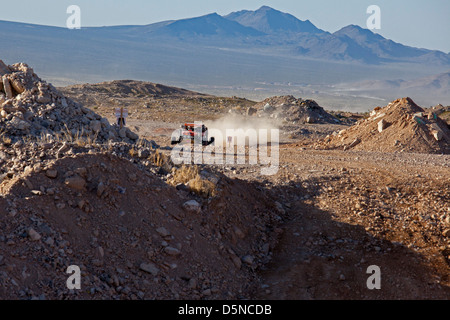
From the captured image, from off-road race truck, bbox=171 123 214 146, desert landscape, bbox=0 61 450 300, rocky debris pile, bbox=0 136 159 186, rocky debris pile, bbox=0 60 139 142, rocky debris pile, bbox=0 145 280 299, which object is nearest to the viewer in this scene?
rocky debris pile, bbox=0 145 280 299

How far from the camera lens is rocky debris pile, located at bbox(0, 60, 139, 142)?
398 inches

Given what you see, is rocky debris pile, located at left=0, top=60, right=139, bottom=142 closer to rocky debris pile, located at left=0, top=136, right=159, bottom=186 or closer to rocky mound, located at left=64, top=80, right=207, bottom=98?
rocky debris pile, located at left=0, top=136, right=159, bottom=186

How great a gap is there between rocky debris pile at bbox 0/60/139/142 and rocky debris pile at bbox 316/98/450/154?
7.93 m

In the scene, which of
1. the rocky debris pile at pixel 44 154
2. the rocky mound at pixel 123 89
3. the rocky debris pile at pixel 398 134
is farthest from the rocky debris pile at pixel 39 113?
the rocky mound at pixel 123 89

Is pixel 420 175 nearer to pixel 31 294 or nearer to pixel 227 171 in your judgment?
pixel 227 171

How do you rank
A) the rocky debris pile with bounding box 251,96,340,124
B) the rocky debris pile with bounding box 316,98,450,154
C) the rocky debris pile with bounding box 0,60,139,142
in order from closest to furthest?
1. the rocky debris pile with bounding box 0,60,139,142
2. the rocky debris pile with bounding box 316,98,450,154
3. the rocky debris pile with bounding box 251,96,340,124

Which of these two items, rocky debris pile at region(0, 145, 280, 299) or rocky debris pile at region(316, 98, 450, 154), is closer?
rocky debris pile at region(0, 145, 280, 299)

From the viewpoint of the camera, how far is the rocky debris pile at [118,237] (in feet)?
18.4

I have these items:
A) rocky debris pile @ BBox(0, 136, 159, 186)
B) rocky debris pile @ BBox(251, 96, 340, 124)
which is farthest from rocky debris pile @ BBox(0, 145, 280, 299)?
rocky debris pile @ BBox(251, 96, 340, 124)

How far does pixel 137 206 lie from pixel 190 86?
76.1m

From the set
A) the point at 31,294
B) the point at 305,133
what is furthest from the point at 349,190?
the point at 305,133

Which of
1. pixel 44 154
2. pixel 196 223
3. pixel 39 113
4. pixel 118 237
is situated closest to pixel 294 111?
pixel 39 113

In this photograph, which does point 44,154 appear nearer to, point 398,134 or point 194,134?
point 194,134
